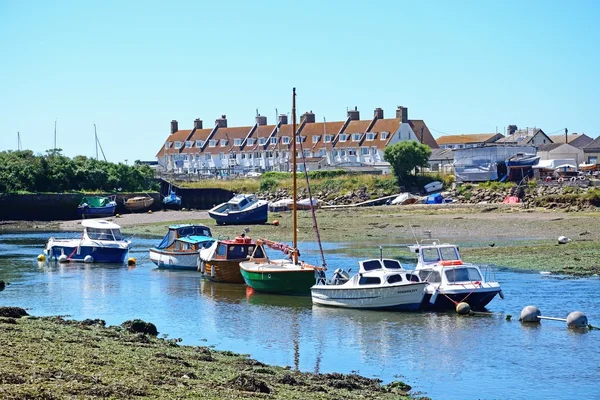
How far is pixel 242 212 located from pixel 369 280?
3914cm

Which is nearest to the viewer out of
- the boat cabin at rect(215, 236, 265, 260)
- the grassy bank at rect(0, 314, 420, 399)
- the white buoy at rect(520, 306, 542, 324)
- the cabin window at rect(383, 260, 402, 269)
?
the grassy bank at rect(0, 314, 420, 399)

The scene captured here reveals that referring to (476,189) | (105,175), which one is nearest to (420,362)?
(476,189)

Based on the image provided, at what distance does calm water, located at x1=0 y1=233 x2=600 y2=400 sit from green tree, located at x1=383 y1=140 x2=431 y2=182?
47142 millimetres

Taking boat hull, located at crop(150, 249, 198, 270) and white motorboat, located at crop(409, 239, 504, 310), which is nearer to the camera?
white motorboat, located at crop(409, 239, 504, 310)

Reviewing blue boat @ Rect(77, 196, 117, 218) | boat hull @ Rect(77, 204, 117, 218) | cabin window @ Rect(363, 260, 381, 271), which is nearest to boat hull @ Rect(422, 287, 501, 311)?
cabin window @ Rect(363, 260, 381, 271)

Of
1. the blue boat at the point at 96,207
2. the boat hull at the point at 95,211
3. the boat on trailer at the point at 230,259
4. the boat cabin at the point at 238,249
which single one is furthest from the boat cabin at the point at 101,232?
the boat hull at the point at 95,211

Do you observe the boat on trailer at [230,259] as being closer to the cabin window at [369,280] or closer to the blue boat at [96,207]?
the cabin window at [369,280]

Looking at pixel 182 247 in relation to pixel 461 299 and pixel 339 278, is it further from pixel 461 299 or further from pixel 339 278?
pixel 461 299

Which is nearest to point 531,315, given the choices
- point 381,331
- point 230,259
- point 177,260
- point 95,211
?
point 381,331

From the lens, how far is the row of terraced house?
112438mm

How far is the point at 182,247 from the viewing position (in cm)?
4441

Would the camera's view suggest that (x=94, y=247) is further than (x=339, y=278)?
Yes

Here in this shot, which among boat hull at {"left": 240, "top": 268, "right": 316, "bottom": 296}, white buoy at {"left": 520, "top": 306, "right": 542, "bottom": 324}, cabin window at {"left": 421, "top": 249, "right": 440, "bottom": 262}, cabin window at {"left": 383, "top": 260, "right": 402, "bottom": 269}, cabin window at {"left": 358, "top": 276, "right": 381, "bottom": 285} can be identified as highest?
cabin window at {"left": 421, "top": 249, "right": 440, "bottom": 262}

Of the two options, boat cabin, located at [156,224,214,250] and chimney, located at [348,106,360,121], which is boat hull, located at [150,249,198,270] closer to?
boat cabin, located at [156,224,214,250]
